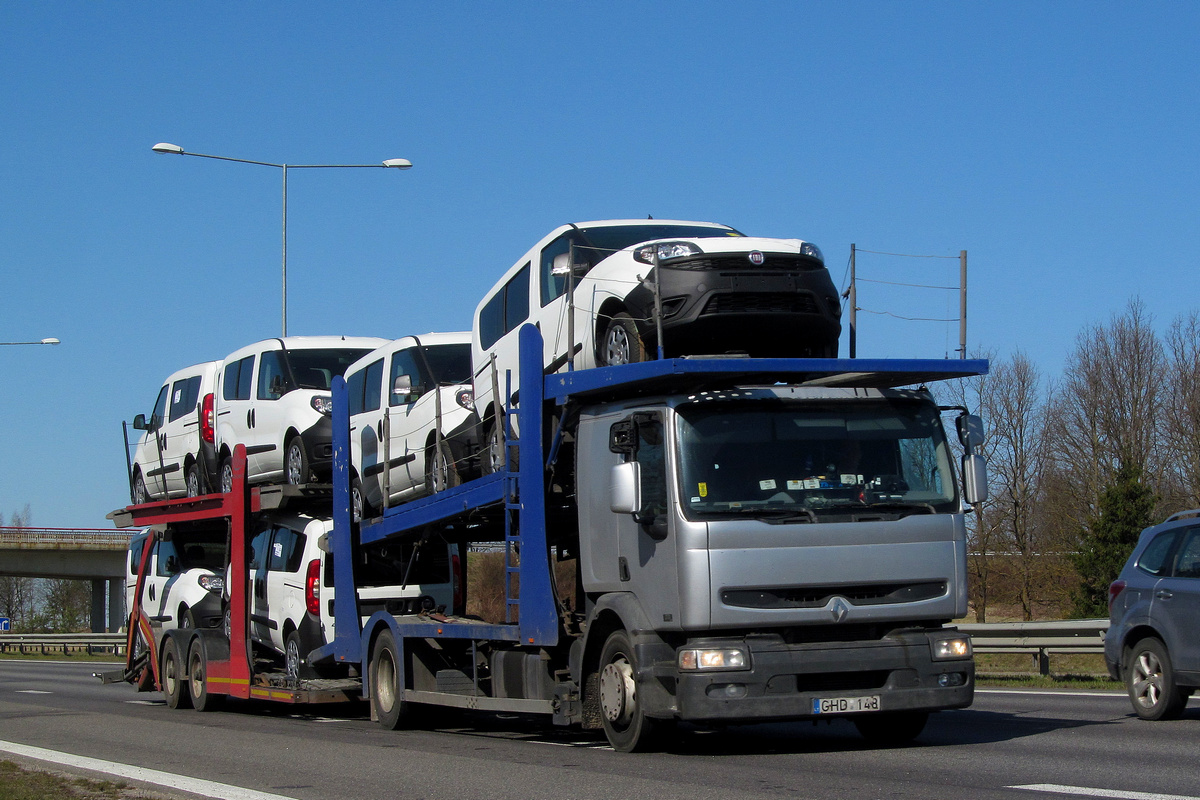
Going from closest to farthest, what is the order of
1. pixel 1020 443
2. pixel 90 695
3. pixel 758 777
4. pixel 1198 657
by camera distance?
pixel 758 777 < pixel 1198 657 < pixel 90 695 < pixel 1020 443

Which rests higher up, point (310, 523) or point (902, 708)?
point (310, 523)

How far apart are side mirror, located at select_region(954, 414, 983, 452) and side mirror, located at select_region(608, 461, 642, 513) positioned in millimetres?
2311

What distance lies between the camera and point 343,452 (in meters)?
14.5

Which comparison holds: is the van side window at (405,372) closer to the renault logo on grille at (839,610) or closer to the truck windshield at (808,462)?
the truck windshield at (808,462)

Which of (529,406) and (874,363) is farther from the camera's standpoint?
(529,406)

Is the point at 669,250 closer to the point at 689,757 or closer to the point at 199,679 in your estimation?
the point at 689,757

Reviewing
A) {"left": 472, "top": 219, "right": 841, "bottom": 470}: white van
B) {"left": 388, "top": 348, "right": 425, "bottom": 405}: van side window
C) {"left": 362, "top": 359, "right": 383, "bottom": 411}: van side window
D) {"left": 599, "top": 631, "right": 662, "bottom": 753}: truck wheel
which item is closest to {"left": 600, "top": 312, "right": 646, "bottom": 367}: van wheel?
{"left": 472, "top": 219, "right": 841, "bottom": 470}: white van

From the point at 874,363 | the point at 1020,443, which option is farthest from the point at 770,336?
the point at 1020,443

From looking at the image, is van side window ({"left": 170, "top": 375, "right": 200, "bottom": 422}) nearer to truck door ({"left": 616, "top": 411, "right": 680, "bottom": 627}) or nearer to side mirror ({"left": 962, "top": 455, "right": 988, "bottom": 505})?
truck door ({"left": 616, "top": 411, "right": 680, "bottom": 627})

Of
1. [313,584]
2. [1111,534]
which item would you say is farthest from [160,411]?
[1111,534]

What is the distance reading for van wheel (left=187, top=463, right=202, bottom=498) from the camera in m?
18.4

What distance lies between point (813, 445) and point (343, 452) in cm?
677

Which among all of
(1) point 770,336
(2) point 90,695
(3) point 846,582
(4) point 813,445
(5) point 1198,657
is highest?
(1) point 770,336

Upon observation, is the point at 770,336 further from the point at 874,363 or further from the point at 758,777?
the point at 758,777
